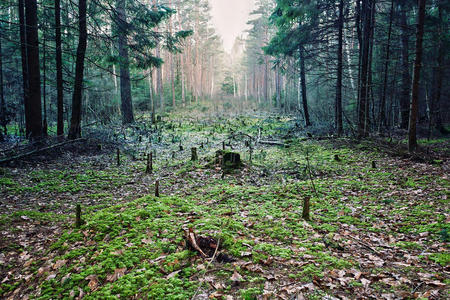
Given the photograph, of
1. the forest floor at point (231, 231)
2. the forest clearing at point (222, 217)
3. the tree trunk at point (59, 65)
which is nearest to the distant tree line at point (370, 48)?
the forest clearing at point (222, 217)

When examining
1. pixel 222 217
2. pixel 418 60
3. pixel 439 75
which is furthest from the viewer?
pixel 439 75

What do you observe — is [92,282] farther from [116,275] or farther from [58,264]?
[58,264]

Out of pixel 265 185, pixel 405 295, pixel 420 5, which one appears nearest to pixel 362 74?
pixel 420 5

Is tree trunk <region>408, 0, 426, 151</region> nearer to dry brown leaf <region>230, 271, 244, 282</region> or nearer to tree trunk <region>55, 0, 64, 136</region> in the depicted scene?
dry brown leaf <region>230, 271, 244, 282</region>

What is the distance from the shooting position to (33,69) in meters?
9.16

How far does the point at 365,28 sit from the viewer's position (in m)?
10.6

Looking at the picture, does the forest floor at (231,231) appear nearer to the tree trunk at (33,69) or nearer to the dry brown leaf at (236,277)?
the dry brown leaf at (236,277)

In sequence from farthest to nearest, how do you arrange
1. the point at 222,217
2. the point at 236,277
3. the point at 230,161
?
the point at 230,161 → the point at 222,217 → the point at 236,277

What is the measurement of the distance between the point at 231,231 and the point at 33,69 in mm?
9814

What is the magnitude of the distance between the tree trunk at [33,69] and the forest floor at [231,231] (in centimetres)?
179

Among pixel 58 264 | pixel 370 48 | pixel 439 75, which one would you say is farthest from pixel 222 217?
pixel 439 75

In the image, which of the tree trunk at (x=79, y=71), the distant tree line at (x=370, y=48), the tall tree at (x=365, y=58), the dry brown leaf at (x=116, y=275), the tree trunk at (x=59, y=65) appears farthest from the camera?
the tall tree at (x=365, y=58)

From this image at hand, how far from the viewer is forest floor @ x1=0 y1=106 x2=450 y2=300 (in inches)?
110

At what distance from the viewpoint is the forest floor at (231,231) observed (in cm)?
280
